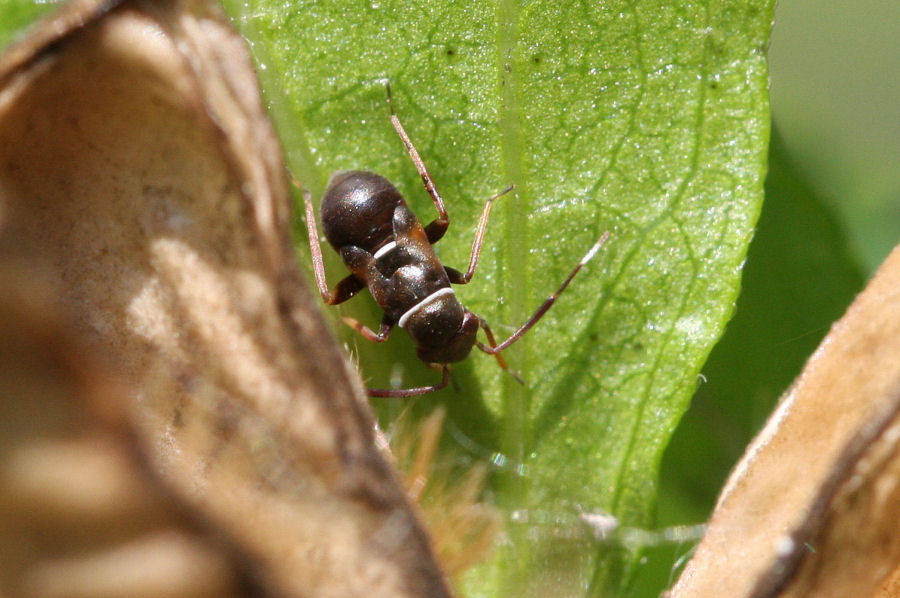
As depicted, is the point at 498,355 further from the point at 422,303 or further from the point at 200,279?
the point at 200,279

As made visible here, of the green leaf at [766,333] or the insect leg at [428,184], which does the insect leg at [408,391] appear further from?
the green leaf at [766,333]

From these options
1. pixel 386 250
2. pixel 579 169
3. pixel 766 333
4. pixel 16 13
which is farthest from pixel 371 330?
pixel 16 13

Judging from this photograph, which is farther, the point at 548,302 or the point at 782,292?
the point at 782,292

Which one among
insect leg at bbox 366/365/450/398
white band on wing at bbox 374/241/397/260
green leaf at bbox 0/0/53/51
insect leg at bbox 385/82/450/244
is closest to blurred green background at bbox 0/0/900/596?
insect leg at bbox 366/365/450/398

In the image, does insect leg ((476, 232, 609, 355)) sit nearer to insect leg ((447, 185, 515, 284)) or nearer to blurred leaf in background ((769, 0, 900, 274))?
insect leg ((447, 185, 515, 284))

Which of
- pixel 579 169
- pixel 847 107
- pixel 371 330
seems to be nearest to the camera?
pixel 579 169

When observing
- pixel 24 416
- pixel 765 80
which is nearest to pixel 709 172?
pixel 765 80
